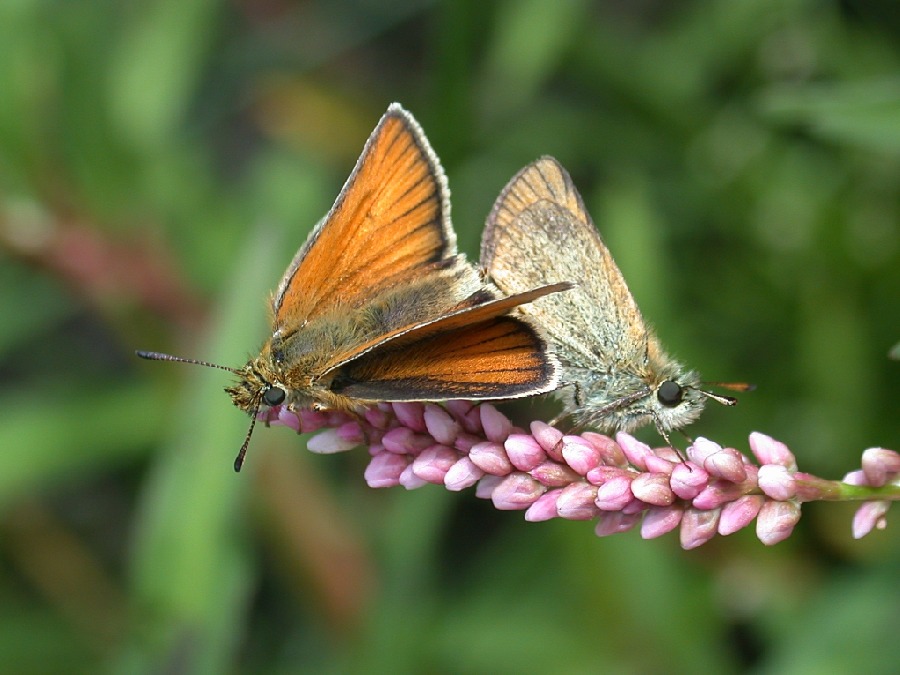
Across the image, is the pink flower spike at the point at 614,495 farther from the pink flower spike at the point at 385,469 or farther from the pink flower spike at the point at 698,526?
the pink flower spike at the point at 385,469

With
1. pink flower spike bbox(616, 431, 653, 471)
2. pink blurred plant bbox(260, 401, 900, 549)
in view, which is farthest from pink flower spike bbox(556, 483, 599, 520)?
pink flower spike bbox(616, 431, 653, 471)

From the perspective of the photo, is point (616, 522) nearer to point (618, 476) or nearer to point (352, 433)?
point (618, 476)

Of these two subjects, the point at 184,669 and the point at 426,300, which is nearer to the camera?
the point at 426,300

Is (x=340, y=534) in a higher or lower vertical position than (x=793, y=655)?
higher

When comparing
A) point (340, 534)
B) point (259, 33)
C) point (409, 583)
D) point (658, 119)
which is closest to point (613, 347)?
point (409, 583)

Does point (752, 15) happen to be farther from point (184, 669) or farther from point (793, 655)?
point (184, 669)

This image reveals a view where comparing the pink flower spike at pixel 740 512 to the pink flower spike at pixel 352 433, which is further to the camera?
the pink flower spike at pixel 352 433

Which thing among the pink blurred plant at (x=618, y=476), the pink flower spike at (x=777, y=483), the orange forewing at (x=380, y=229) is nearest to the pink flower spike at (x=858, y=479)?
the pink blurred plant at (x=618, y=476)
